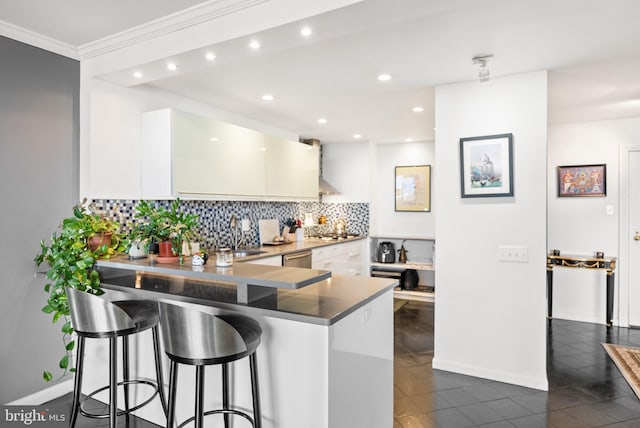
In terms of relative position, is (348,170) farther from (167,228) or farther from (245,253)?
(167,228)

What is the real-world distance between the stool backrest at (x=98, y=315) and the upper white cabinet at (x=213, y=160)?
1.33 m

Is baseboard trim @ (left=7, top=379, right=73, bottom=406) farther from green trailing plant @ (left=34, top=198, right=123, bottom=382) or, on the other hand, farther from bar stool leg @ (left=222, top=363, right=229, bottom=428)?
bar stool leg @ (left=222, top=363, right=229, bottom=428)

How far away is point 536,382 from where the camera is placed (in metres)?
2.93

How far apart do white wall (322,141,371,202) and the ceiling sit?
204 centimetres

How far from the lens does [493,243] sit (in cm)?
307

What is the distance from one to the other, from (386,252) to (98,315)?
4561mm

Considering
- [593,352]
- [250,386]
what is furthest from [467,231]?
[250,386]

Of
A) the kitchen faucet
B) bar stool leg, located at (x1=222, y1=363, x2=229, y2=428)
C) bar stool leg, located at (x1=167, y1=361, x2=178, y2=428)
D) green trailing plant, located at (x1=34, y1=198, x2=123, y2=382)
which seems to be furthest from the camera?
the kitchen faucet

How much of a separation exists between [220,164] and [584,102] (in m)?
3.64

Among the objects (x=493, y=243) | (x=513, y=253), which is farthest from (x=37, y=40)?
(x=513, y=253)

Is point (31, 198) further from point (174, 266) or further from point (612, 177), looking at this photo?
point (612, 177)

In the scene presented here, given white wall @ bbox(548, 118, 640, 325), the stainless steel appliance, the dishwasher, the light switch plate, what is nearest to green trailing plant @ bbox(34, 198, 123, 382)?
the dishwasher

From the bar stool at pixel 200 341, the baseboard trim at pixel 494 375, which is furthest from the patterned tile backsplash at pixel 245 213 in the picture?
the baseboard trim at pixel 494 375

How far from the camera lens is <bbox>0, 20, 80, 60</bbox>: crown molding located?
7.97ft
